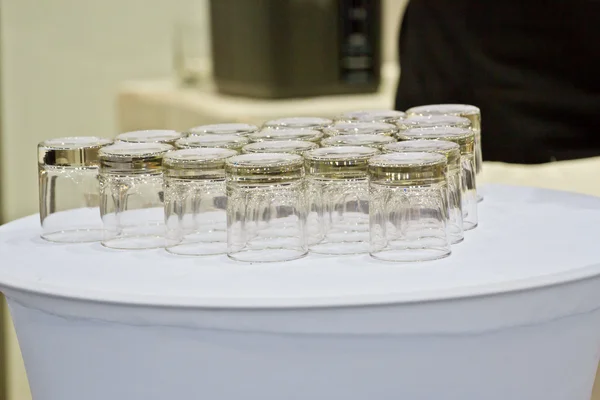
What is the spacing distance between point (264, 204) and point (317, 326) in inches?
7.3

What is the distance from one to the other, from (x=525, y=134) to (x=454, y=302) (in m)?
1.06

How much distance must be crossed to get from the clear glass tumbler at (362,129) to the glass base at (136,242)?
228 mm

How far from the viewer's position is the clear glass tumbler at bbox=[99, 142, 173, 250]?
97cm

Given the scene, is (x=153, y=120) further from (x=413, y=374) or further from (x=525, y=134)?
(x=413, y=374)

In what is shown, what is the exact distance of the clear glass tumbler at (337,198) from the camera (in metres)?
0.93

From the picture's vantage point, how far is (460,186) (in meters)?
0.97

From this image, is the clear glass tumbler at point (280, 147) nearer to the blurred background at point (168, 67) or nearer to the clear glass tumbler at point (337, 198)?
the clear glass tumbler at point (337, 198)

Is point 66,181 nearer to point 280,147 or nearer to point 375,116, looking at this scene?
point 280,147

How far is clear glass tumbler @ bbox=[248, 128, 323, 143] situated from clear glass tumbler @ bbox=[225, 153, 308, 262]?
13 centimetres

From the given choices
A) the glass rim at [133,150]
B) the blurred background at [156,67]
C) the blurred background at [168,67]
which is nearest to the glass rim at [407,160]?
the glass rim at [133,150]

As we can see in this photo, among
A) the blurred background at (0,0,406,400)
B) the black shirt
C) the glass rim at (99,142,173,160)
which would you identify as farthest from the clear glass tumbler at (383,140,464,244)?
the blurred background at (0,0,406,400)

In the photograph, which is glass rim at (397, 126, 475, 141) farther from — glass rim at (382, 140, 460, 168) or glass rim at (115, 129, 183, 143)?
glass rim at (115, 129, 183, 143)

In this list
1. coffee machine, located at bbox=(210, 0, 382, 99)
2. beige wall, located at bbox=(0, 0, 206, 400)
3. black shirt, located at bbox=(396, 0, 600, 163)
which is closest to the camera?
black shirt, located at bbox=(396, 0, 600, 163)

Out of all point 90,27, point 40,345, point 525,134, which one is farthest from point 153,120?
point 40,345
